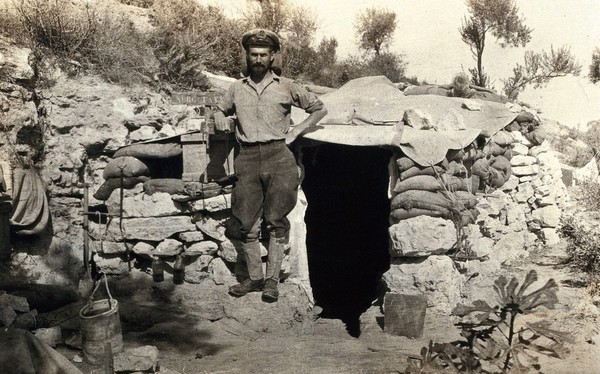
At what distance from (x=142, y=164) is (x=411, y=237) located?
311 cm

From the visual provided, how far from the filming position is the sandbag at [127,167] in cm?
609

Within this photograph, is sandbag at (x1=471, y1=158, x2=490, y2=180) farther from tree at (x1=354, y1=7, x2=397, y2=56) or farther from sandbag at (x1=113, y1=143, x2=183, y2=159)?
tree at (x1=354, y1=7, x2=397, y2=56)

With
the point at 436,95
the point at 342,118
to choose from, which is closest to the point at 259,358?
the point at 342,118

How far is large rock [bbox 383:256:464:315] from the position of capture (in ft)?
17.9

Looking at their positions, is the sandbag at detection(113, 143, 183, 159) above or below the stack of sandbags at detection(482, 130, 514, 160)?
below

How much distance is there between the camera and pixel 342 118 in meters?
6.56

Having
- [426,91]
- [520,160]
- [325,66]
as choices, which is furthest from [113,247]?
[325,66]

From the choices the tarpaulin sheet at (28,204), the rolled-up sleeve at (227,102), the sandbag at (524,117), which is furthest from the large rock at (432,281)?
the tarpaulin sheet at (28,204)

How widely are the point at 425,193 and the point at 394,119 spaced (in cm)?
133

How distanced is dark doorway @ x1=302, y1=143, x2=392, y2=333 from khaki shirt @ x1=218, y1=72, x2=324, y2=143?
2635mm

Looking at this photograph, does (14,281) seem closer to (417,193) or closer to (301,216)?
(301,216)

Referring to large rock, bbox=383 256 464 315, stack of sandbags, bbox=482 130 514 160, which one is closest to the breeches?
large rock, bbox=383 256 464 315

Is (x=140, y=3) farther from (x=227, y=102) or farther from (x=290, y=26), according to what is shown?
(x=227, y=102)

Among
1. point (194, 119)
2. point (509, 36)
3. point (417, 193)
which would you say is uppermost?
point (509, 36)
